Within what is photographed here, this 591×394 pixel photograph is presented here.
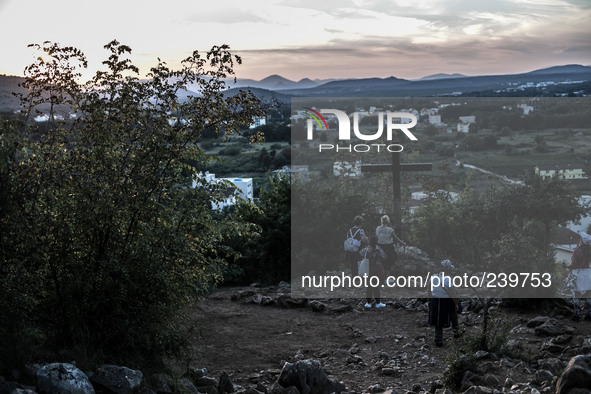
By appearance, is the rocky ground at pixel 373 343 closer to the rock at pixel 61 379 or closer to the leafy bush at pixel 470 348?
the leafy bush at pixel 470 348

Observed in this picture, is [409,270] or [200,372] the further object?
[409,270]

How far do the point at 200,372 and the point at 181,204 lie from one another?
201 centimetres

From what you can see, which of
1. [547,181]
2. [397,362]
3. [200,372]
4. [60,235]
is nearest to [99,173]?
[60,235]

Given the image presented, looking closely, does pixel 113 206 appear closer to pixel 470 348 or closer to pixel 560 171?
pixel 470 348

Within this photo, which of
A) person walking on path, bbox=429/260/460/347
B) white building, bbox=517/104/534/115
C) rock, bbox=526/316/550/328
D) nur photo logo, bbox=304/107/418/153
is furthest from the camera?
white building, bbox=517/104/534/115

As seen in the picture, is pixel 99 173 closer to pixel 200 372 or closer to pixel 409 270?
pixel 200 372

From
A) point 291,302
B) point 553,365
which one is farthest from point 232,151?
point 553,365

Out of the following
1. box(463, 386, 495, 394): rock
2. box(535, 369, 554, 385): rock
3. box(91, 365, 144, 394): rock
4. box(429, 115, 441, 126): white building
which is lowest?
box(535, 369, 554, 385): rock

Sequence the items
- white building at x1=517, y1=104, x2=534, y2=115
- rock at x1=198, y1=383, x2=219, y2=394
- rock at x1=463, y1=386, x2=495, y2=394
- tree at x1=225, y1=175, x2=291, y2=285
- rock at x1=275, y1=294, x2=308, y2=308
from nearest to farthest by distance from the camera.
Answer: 1. rock at x1=463, y1=386, x2=495, y2=394
2. rock at x1=198, y1=383, x2=219, y2=394
3. rock at x1=275, y1=294, x2=308, y2=308
4. white building at x1=517, y1=104, x2=534, y2=115
5. tree at x1=225, y1=175, x2=291, y2=285

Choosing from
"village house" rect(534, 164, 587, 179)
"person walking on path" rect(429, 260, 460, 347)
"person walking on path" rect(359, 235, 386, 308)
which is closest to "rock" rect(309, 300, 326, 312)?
"person walking on path" rect(359, 235, 386, 308)

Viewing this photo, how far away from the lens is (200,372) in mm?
8180

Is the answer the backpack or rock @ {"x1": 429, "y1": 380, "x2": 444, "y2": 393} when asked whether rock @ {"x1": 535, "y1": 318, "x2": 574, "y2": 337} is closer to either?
rock @ {"x1": 429, "y1": 380, "x2": 444, "y2": 393}

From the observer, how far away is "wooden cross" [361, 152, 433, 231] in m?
14.2

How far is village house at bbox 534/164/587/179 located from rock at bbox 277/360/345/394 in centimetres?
810
